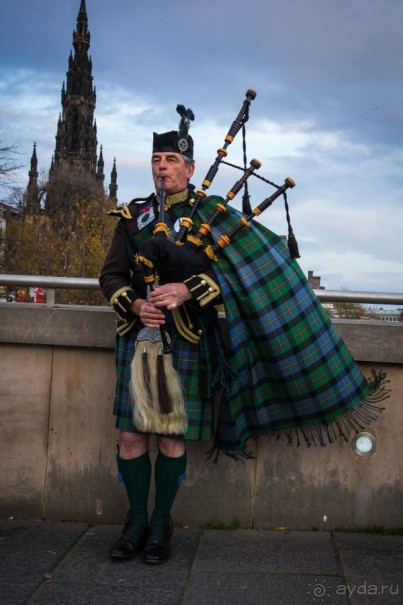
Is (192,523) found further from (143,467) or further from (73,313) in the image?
(73,313)

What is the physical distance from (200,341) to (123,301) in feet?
1.42

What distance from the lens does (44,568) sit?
3.51 metres

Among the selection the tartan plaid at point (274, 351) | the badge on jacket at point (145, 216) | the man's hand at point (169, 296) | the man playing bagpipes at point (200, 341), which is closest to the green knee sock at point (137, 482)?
the man playing bagpipes at point (200, 341)

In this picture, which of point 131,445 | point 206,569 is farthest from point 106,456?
point 206,569

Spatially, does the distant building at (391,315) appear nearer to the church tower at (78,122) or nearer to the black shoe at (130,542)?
the black shoe at (130,542)

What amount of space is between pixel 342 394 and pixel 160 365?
38.5 inches

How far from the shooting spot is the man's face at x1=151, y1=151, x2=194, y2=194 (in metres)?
3.76

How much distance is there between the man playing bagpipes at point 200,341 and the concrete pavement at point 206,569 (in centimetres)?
19

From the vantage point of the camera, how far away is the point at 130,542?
12.0 ft

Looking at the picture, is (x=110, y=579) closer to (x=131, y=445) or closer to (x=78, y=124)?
(x=131, y=445)

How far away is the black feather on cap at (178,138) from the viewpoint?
147 inches

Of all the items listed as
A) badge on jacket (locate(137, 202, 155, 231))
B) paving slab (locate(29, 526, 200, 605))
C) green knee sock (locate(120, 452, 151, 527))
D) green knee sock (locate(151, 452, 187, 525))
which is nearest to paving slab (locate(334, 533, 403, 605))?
paving slab (locate(29, 526, 200, 605))

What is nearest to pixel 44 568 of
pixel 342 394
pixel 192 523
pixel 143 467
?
pixel 143 467
